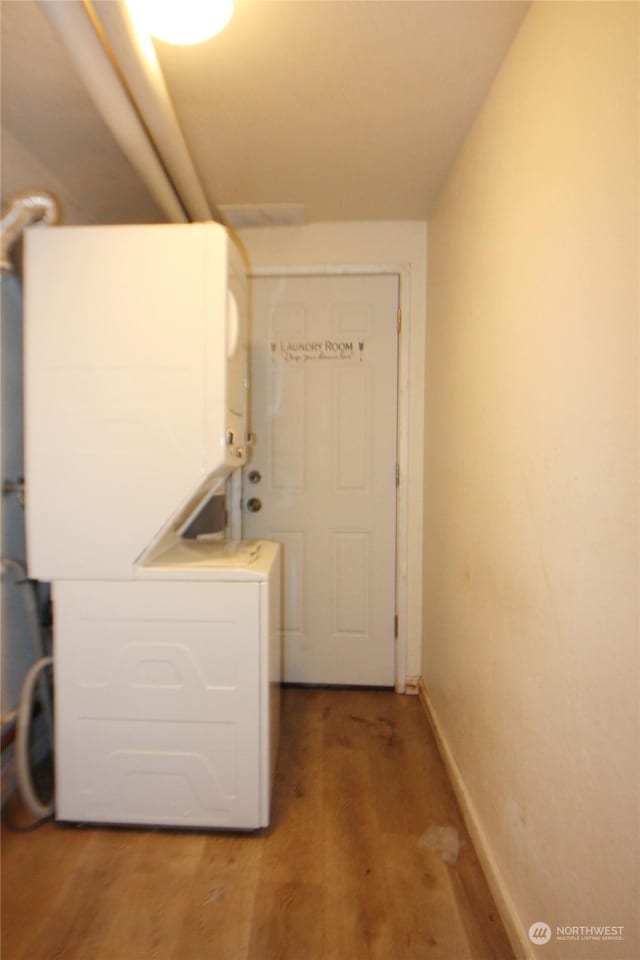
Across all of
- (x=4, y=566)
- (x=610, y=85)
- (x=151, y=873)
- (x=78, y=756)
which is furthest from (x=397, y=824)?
(x=610, y=85)

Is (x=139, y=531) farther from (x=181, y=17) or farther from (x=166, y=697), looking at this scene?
(x=181, y=17)

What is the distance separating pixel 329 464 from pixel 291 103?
4.58ft

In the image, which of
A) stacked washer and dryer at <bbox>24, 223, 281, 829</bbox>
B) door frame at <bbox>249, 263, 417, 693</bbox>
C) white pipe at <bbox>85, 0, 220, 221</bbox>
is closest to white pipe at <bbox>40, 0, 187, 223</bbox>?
white pipe at <bbox>85, 0, 220, 221</bbox>

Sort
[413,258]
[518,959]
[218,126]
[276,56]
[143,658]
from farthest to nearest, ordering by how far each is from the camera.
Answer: [413,258] → [218,126] → [143,658] → [276,56] → [518,959]

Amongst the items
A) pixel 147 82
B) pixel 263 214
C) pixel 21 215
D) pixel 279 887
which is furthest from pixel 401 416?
pixel 279 887

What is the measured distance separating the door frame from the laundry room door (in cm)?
3

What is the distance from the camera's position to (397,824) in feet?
4.40

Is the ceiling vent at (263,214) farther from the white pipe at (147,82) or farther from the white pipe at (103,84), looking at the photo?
the white pipe at (103,84)

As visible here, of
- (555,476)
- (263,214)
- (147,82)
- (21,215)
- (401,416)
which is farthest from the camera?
(401,416)

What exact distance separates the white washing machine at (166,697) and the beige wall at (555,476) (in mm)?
689

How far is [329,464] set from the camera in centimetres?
214

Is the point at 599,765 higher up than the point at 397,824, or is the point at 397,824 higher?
the point at 599,765

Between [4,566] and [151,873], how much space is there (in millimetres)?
1034

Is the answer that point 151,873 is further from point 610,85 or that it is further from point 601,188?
point 610,85
